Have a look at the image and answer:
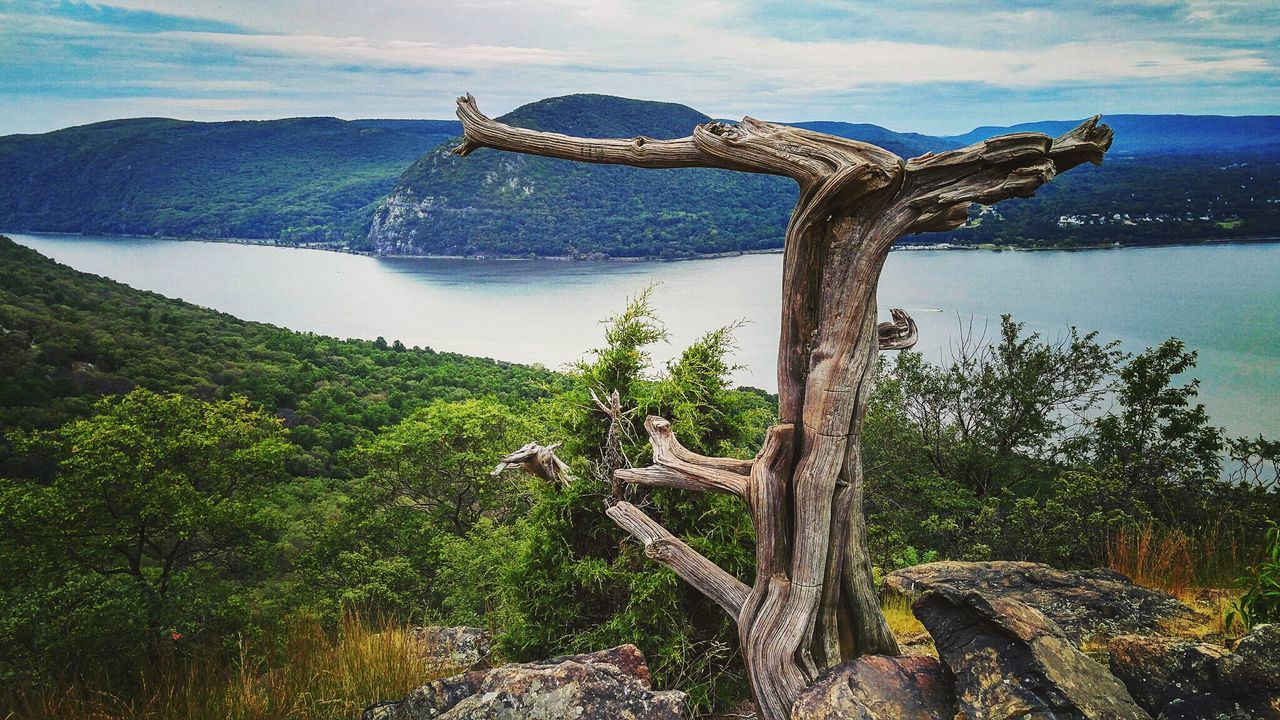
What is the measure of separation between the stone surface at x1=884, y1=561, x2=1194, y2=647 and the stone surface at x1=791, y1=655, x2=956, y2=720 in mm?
383

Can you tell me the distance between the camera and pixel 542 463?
4.55 meters

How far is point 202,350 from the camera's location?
26.7 m

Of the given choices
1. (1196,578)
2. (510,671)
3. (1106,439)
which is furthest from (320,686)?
(1106,439)

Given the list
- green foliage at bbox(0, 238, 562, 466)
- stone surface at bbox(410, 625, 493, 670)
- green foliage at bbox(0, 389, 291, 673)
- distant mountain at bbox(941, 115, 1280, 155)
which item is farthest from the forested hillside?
green foliage at bbox(0, 238, 562, 466)

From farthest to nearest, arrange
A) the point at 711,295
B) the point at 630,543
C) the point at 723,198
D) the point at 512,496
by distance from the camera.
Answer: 1. the point at 723,198
2. the point at 711,295
3. the point at 512,496
4. the point at 630,543

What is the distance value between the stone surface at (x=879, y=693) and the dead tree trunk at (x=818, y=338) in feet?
1.29

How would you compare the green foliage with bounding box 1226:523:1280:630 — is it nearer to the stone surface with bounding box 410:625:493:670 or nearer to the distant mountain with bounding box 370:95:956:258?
the stone surface with bounding box 410:625:493:670

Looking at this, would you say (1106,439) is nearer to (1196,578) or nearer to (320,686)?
(1196,578)

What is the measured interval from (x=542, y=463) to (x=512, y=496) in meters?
9.00

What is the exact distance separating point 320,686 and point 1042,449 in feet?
38.0

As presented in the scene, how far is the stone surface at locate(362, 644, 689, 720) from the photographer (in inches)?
105

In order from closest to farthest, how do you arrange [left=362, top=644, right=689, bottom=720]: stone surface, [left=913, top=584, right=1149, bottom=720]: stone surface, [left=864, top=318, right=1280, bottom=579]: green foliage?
[left=913, top=584, right=1149, bottom=720]: stone surface → [left=362, top=644, right=689, bottom=720]: stone surface → [left=864, top=318, right=1280, bottom=579]: green foliage

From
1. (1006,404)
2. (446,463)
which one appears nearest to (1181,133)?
(1006,404)

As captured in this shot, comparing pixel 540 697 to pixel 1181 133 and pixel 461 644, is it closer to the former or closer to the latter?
pixel 461 644
